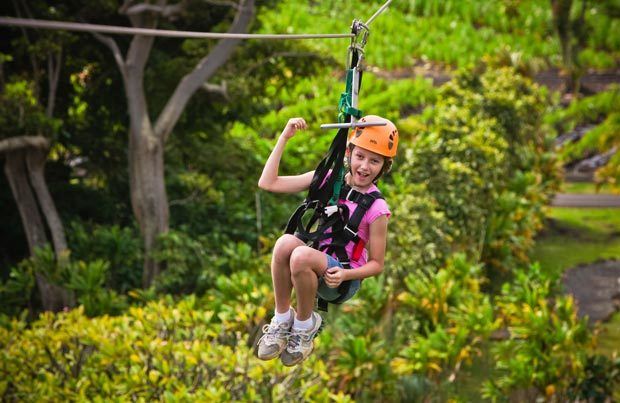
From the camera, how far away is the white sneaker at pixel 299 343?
12.5 ft

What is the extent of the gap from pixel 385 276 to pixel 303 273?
23.3 feet

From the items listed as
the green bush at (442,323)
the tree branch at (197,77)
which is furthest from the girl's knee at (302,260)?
the tree branch at (197,77)

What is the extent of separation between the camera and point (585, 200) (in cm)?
1847

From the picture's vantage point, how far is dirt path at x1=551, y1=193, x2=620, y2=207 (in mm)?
18062

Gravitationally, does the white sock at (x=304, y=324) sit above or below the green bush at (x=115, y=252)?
above

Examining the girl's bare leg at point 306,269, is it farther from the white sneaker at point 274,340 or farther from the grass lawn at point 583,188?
the grass lawn at point 583,188

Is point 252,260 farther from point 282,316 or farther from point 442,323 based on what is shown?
point 282,316

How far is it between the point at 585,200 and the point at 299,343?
1557 cm

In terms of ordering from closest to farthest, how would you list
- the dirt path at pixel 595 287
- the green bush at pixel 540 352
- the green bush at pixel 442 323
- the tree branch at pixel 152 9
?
the green bush at pixel 540 352 < the green bush at pixel 442 323 < the tree branch at pixel 152 9 < the dirt path at pixel 595 287

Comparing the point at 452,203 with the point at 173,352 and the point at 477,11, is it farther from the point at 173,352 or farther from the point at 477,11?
the point at 477,11

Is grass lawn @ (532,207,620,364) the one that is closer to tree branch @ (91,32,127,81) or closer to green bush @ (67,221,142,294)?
green bush @ (67,221,142,294)

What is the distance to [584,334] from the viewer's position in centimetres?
980

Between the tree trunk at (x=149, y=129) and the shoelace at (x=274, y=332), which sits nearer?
the shoelace at (x=274, y=332)

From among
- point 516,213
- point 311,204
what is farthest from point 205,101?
point 311,204
